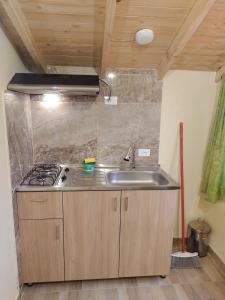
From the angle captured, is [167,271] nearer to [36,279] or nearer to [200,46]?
[36,279]

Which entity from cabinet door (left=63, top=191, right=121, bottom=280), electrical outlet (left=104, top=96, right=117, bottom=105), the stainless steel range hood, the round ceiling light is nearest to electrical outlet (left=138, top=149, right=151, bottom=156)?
electrical outlet (left=104, top=96, right=117, bottom=105)

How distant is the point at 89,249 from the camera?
1.88 m

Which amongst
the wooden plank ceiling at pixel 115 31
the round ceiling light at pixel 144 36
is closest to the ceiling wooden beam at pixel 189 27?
the wooden plank ceiling at pixel 115 31

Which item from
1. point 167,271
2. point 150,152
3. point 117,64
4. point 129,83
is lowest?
point 167,271

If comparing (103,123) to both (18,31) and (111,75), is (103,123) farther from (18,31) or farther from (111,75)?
(18,31)

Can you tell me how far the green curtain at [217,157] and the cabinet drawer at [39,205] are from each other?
1464 millimetres

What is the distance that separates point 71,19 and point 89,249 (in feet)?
5.79

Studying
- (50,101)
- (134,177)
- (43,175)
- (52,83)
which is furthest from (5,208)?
(134,177)

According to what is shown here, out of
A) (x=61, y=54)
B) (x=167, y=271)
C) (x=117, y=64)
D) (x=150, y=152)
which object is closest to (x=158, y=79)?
(x=117, y=64)

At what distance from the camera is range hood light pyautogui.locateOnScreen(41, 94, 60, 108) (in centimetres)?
218

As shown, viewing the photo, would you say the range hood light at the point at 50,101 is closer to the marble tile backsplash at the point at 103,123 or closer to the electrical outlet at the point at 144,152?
the marble tile backsplash at the point at 103,123

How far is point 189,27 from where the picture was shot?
4.76 feet

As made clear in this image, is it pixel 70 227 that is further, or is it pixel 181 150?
pixel 181 150

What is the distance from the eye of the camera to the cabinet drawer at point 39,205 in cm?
175
